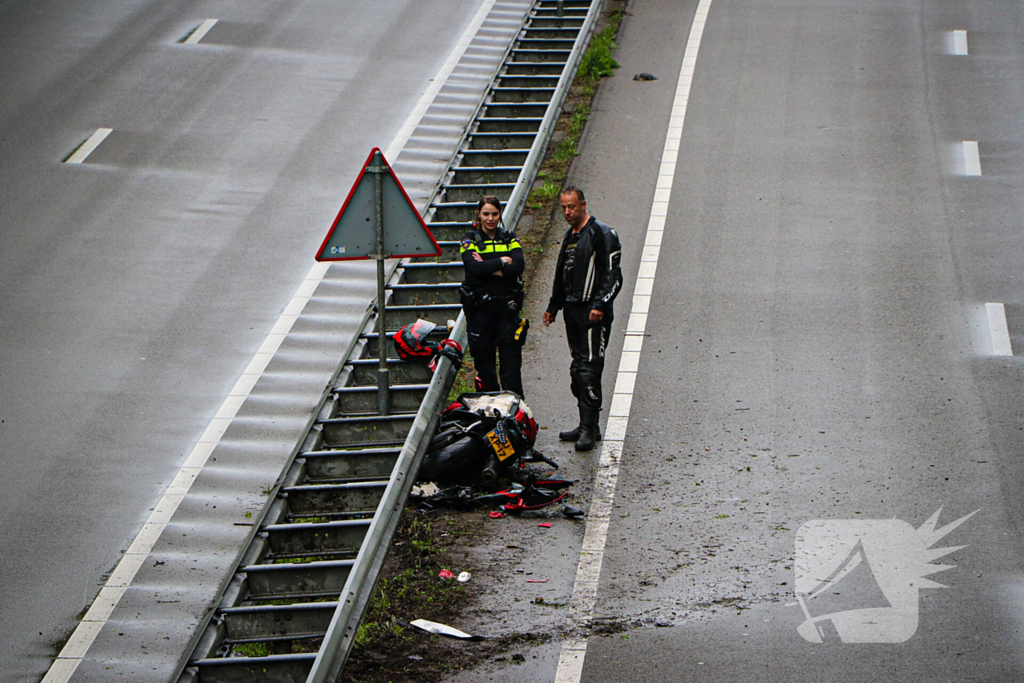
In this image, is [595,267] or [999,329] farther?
[999,329]

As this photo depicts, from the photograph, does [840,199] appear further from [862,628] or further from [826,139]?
[862,628]

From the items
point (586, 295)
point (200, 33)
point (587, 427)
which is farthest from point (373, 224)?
point (200, 33)

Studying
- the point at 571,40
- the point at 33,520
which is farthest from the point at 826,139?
the point at 33,520

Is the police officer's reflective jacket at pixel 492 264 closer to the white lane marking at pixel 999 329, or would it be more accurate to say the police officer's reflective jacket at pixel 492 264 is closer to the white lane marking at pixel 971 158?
the white lane marking at pixel 999 329

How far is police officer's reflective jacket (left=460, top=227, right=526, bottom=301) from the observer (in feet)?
32.9

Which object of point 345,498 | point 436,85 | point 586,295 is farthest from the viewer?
point 436,85

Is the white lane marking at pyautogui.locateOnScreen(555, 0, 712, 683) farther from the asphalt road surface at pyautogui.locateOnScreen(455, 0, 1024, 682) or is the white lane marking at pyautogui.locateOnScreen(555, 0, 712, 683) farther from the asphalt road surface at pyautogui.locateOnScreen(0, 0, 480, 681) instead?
the asphalt road surface at pyautogui.locateOnScreen(0, 0, 480, 681)

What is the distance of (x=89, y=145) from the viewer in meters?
17.3

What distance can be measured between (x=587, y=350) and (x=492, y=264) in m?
1.08

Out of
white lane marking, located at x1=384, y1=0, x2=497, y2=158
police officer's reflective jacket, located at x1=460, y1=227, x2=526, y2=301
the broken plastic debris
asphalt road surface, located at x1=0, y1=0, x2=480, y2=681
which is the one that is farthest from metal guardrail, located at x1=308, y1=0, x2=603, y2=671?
white lane marking, located at x1=384, y1=0, x2=497, y2=158

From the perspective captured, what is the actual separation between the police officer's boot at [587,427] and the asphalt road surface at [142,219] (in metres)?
3.51

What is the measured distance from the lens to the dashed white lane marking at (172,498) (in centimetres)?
810

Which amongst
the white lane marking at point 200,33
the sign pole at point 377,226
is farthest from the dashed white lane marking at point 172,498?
the white lane marking at point 200,33

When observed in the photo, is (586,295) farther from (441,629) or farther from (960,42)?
(960,42)
